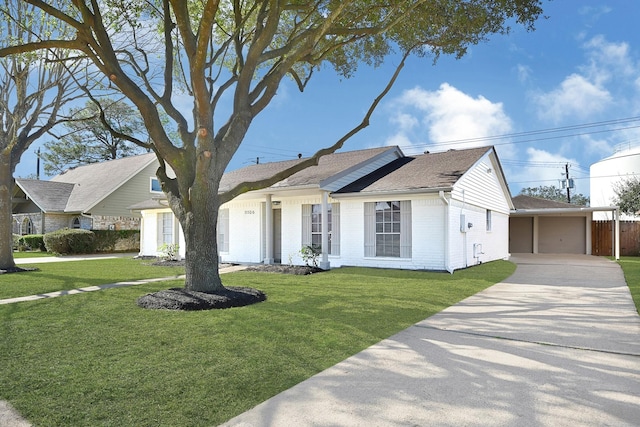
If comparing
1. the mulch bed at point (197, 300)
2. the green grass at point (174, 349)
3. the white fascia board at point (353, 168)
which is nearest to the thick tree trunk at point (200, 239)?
the mulch bed at point (197, 300)

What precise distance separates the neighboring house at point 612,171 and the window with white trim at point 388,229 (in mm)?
24142

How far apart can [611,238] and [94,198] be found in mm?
29045

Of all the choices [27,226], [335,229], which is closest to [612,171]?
[335,229]

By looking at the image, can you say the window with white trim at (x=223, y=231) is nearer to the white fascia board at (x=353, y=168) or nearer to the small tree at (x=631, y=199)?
the white fascia board at (x=353, y=168)

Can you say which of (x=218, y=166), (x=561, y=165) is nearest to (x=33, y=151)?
(x=218, y=166)

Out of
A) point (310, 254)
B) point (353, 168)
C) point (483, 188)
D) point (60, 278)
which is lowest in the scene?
point (60, 278)

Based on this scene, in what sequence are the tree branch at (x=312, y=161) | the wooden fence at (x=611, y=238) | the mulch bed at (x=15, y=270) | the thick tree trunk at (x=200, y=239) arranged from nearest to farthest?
the thick tree trunk at (x=200, y=239), the tree branch at (x=312, y=161), the mulch bed at (x=15, y=270), the wooden fence at (x=611, y=238)

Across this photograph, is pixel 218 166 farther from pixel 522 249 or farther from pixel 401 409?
pixel 522 249

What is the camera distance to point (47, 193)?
26.1 meters

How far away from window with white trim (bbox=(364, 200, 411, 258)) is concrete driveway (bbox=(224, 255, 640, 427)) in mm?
6108

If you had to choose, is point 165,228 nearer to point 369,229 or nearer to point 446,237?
point 369,229

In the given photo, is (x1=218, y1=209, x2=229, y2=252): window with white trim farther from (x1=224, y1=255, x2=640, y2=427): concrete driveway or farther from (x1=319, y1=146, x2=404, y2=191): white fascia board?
(x1=224, y1=255, x2=640, y2=427): concrete driveway

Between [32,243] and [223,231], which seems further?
[32,243]

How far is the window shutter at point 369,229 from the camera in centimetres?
1303
